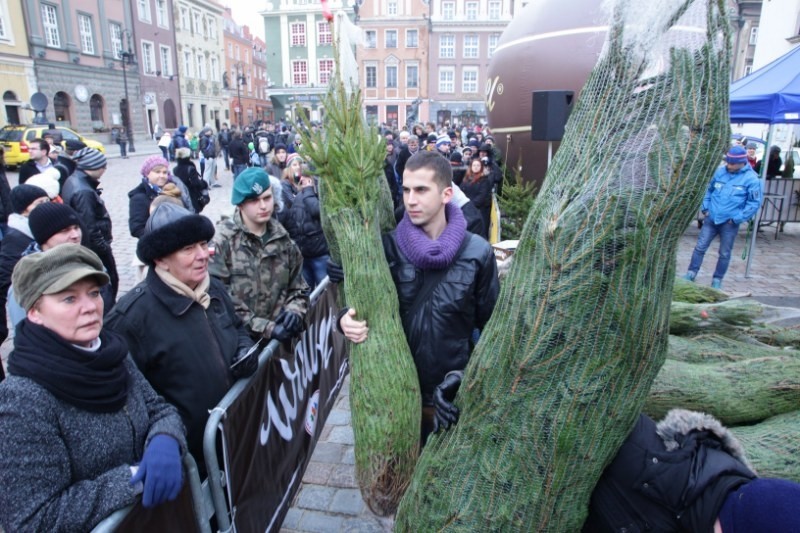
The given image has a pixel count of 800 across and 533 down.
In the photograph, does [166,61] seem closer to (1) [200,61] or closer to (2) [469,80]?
(1) [200,61]

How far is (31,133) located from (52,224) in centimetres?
2189

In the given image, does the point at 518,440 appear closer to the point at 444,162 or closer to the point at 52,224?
the point at 444,162

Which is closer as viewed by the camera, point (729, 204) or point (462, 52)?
point (729, 204)

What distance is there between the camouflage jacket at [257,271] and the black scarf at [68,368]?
1.19 metres

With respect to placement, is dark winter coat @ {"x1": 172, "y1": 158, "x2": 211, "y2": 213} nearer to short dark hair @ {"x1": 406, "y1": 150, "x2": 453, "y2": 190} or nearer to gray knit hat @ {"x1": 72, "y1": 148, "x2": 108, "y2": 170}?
gray knit hat @ {"x1": 72, "y1": 148, "x2": 108, "y2": 170}

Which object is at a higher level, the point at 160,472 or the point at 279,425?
the point at 160,472

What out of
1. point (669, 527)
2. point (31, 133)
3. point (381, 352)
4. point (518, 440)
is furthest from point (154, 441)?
point (31, 133)

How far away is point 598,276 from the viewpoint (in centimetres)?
132

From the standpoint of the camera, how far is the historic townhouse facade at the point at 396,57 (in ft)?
165

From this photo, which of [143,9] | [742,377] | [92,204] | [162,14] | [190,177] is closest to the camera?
[742,377]

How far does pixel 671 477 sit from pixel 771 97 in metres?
8.23

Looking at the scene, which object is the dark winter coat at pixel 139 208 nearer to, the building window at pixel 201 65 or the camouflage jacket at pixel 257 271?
the camouflage jacket at pixel 257 271

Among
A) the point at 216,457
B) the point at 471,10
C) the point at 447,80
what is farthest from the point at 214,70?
the point at 216,457

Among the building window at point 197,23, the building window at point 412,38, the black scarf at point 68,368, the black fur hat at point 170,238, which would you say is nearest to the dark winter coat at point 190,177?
the black fur hat at point 170,238
